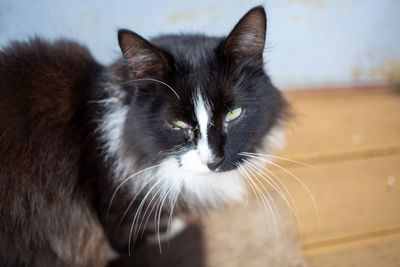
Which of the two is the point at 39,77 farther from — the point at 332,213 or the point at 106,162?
the point at 332,213

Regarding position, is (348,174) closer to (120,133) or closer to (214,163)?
(214,163)

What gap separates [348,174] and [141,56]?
0.94 meters

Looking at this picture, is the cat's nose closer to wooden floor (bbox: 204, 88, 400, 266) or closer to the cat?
the cat

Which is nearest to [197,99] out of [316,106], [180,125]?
[180,125]

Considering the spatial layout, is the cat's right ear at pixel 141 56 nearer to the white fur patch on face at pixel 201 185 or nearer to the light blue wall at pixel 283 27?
the white fur patch on face at pixel 201 185

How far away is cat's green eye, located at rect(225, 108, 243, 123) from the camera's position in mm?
822

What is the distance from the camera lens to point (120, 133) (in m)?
0.93

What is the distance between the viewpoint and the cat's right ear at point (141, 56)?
723 millimetres

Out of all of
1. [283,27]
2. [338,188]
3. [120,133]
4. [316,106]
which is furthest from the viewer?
[316,106]

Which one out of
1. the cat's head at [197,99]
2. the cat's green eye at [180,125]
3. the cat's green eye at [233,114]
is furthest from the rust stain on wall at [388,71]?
the cat's green eye at [180,125]

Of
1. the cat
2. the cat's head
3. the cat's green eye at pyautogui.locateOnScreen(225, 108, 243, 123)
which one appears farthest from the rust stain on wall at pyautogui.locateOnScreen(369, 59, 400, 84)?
the cat's green eye at pyautogui.locateOnScreen(225, 108, 243, 123)

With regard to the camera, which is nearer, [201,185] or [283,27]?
[201,185]

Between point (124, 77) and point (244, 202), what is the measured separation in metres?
0.64

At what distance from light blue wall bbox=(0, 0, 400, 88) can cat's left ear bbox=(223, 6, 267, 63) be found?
0.23 meters
